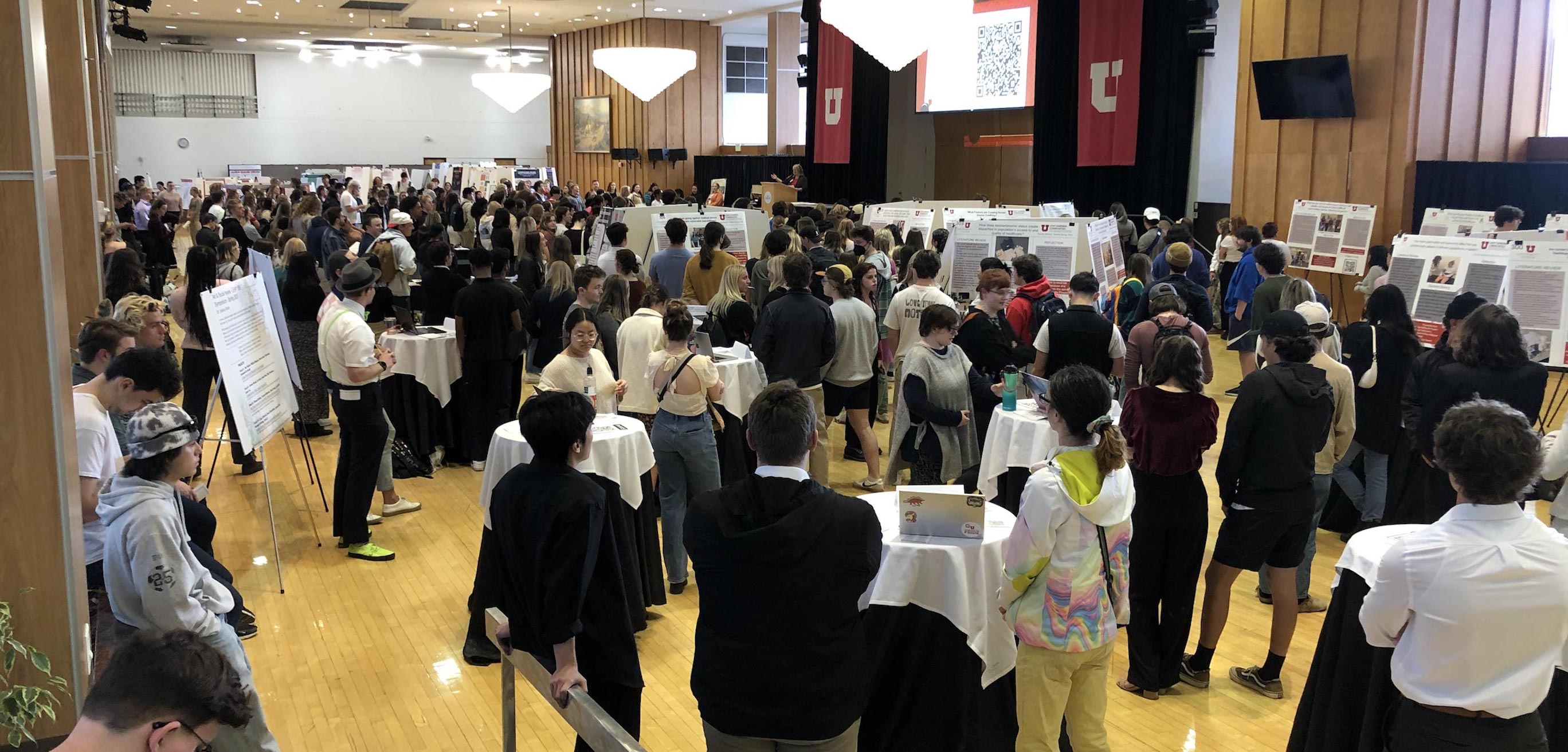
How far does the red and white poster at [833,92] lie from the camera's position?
782 inches

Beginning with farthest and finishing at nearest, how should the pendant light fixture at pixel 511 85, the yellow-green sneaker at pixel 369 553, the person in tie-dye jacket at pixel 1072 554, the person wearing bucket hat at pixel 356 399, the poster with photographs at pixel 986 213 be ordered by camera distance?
the pendant light fixture at pixel 511 85, the poster with photographs at pixel 986 213, the yellow-green sneaker at pixel 369 553, the person wearing bucket hat at pixel 356 399, the person in tie-dye jacket at pixel 1072 554

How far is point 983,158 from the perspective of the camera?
752 inches

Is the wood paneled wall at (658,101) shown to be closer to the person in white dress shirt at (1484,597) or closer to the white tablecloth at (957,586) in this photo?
the white tablecloth at (957,586)

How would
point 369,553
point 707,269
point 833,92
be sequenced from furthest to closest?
point 833,92 < point 707,269 < point 369,553

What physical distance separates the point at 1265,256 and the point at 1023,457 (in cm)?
352

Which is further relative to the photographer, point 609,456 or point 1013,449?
point 1013,449

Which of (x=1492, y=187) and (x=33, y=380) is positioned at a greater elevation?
(x=1492, y=187)

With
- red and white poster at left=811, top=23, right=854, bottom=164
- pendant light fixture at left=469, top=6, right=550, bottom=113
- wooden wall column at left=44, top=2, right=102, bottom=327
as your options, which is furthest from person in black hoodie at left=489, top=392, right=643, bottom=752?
pendant light fixture at left=469, top=6, right=550, bottom=113

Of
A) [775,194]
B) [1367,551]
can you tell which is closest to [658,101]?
[775,194]

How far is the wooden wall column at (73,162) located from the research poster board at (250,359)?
2.12m

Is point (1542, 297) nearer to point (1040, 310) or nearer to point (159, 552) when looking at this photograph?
point (1040, 310)

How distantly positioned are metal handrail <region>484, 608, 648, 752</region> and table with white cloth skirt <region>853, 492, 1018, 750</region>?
1.06 m

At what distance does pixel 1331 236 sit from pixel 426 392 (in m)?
8.04

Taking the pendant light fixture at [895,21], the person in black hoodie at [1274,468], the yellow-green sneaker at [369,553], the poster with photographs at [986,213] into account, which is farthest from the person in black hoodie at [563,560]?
the pendant light fixture at [895,21]
